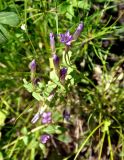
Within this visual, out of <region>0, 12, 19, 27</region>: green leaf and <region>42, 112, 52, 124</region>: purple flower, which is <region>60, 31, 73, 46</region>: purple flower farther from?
<region>42, 112, 52, 124</region>: purple flower

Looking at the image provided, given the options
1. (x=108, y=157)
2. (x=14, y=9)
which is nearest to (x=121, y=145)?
(x=108, y=157)

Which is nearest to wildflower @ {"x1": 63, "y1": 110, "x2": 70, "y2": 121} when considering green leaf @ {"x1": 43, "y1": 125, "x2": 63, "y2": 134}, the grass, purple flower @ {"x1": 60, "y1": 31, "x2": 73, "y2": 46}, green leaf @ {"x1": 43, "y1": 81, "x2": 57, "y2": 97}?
the grass

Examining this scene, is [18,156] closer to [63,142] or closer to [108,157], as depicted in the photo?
[63,142]

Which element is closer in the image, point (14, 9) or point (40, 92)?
point (40, 92)

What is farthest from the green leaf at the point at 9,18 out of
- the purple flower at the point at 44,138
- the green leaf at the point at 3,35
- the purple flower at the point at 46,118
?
the purple flower at the point at 44,138

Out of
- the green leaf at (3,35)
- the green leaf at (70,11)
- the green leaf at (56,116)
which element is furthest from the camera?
the green leaf at (56,116)

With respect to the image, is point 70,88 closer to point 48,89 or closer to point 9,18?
point 48,89

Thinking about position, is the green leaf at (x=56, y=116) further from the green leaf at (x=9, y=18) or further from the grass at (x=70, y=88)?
the green leaf at (x=9, y=18)

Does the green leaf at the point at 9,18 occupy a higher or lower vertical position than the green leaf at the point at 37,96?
higher
